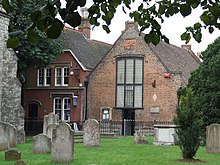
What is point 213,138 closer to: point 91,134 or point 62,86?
point 91,134

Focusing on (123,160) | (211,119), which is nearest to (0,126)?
(123,160)

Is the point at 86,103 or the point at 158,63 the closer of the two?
the point at 158,63

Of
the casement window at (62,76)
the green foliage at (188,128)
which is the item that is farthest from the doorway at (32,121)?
→ the green foliage at (188,128)

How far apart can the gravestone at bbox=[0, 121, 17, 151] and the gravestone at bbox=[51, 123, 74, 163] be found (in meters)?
4.83

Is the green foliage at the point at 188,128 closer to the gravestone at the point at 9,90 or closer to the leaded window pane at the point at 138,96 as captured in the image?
the gravestone at the point at 9,90

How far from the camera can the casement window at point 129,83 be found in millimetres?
36344

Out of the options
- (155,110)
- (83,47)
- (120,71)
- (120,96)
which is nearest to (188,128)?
(155,110)

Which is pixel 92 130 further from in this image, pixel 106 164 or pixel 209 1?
pixel 209 1

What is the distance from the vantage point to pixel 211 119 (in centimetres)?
2514

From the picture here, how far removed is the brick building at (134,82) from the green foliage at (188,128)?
1742 cm

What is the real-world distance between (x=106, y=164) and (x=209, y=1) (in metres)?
10.3

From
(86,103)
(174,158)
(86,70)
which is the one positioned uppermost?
(86,70)

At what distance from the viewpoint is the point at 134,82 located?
120 feet

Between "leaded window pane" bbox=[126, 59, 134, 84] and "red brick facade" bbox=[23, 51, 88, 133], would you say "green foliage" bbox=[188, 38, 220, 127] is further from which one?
"red brick facade" bbox=[23, 51, 88, 133]
